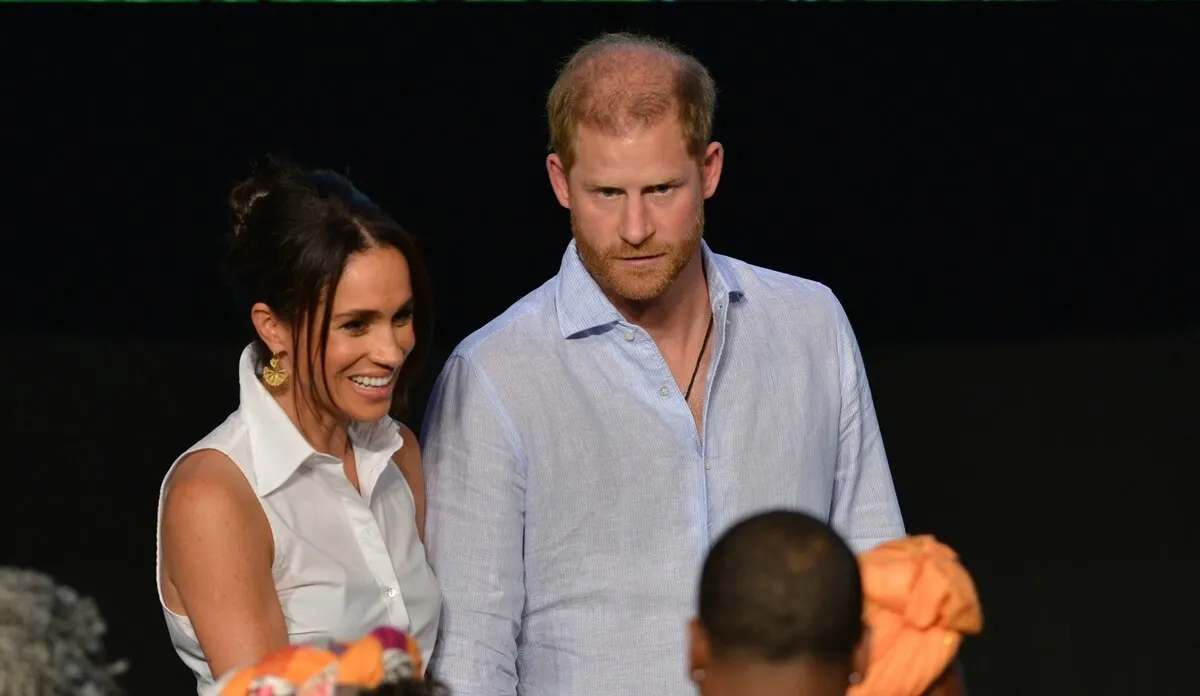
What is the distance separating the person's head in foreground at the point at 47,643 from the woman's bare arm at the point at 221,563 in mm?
439

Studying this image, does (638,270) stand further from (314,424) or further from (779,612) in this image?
(779,612)

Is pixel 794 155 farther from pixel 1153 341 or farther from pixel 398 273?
pixel 398 273

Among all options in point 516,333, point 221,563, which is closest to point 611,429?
point 516,333

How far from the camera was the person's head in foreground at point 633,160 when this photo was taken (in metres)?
2.54

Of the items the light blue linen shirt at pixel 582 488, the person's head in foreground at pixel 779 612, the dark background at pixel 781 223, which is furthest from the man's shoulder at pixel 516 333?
the dark background at pixel 781 223

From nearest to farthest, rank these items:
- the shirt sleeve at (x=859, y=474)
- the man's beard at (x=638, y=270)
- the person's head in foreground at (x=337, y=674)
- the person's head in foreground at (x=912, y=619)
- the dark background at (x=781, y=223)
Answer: the person's head in foreground at (x=337, y=674), the person's head in foreground at (x=912, y=619), the man's beard at (x=638, y=270), the shirt sleeve at (x=859, y=474), the dark background at (x=781, y=223)

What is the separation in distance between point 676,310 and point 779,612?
1.05 metres

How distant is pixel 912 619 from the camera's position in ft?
6.68

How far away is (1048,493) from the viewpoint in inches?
189

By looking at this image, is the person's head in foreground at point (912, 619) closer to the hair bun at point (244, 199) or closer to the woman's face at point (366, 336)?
the woman's face at point (366, 336)

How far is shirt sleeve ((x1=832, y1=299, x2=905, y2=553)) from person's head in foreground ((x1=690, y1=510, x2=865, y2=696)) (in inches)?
39.3

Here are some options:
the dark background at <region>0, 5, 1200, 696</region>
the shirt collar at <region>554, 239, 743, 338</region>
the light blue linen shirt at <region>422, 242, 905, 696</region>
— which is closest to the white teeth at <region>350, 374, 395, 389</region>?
the light blue linen shirt at <region>422, 242, 905, 696</region>

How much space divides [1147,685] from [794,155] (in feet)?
5.96

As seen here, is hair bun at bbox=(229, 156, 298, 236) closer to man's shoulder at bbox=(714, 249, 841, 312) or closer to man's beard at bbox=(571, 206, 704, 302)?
man's beard at bbox=(571, 206, 704, 302)
